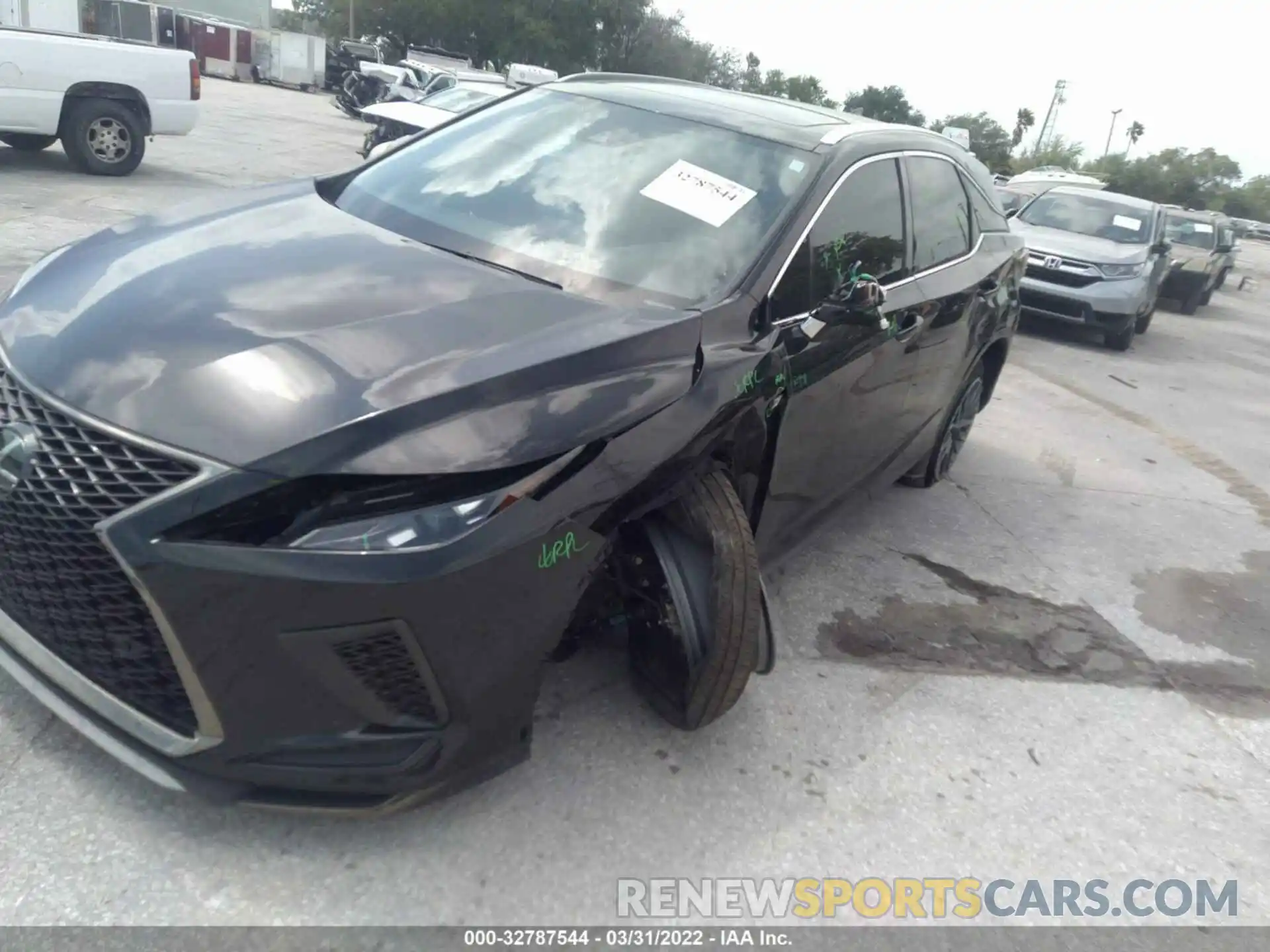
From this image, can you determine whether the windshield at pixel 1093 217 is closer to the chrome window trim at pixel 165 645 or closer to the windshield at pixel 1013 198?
the windshield at pixel 1013 198

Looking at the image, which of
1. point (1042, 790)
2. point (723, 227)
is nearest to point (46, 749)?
point (723, 227)

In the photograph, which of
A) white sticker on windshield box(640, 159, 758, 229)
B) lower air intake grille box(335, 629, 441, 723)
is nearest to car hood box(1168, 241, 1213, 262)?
white sticker on windshield box(640, 159, 758, 229)

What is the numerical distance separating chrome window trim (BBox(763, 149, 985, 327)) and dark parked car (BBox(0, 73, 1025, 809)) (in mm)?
24

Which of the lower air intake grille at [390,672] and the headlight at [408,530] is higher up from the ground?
the headlight at [408,530]

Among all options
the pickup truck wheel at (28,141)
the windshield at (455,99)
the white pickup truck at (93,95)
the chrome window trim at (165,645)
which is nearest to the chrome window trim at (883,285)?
the chrome window trim at (165,645)

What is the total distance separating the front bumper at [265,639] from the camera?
6.53 ft

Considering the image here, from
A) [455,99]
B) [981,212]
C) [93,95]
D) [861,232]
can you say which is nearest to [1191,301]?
[455,99]

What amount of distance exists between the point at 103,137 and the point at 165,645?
1035cm

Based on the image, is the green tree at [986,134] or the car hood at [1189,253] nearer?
the car hood at [1189,253]

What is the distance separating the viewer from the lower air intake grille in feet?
6.82

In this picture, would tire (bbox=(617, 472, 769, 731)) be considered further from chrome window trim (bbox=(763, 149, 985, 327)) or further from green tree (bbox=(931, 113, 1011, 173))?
green tree (bbox=(931, 113, 1011, 173))

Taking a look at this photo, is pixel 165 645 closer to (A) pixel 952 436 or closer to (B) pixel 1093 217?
(A) pixel 952 436

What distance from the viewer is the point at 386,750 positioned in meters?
A: 2.20

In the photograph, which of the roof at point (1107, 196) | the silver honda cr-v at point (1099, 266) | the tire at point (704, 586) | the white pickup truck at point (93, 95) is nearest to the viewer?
the tire at point (704, 586)
